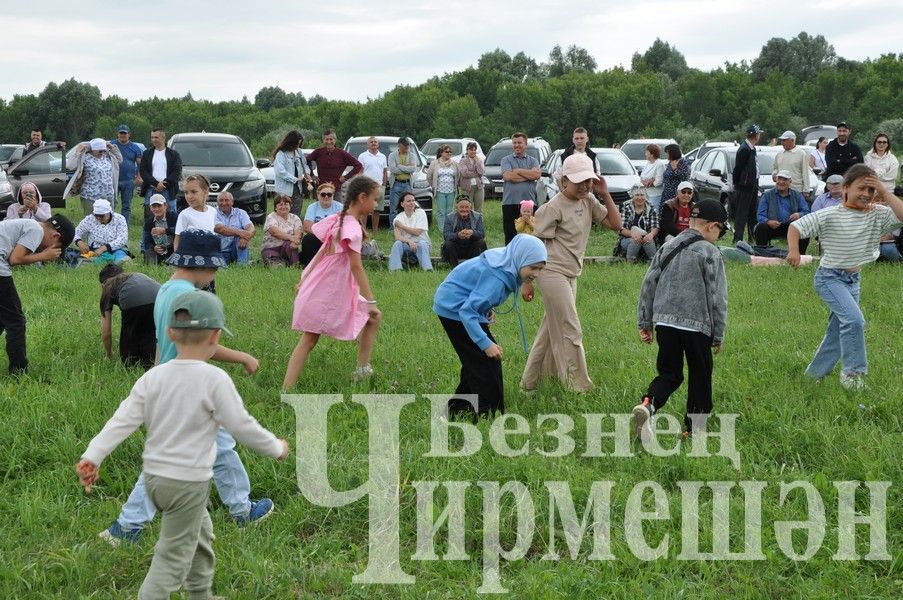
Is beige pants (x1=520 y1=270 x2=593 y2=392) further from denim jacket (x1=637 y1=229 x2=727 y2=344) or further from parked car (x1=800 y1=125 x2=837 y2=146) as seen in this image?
parked car (x1=800 y1=125 x2=837 y2=146)

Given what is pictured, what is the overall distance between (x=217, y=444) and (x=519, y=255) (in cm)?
248

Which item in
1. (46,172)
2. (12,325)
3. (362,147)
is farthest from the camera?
(362,147)

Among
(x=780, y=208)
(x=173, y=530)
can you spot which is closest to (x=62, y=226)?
(x=173, y=530)

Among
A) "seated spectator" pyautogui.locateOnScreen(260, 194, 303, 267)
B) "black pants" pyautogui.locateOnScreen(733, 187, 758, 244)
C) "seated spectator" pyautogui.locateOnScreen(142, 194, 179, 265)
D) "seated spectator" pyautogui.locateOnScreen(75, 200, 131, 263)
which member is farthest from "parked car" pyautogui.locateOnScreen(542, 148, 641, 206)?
"seated spectator" pyautogui.locateOnScreen(75, 200, 131, 263)

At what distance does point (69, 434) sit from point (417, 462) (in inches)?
95.2

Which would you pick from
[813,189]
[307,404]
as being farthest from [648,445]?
[813,189]

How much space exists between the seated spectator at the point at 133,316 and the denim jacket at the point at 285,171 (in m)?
8.89

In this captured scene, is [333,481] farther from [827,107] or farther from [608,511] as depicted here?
[827,107]

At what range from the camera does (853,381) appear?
8.07 meters

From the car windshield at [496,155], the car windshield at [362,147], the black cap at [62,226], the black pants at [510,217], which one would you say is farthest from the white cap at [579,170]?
the car windshield at [496,155]

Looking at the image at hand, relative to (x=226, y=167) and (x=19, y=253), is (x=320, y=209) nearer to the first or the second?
(x=226, y=167)

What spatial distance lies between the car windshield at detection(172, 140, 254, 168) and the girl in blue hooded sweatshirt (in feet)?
49.7

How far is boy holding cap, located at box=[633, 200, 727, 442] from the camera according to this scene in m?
6.92

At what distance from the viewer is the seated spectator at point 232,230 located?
15703 mm
